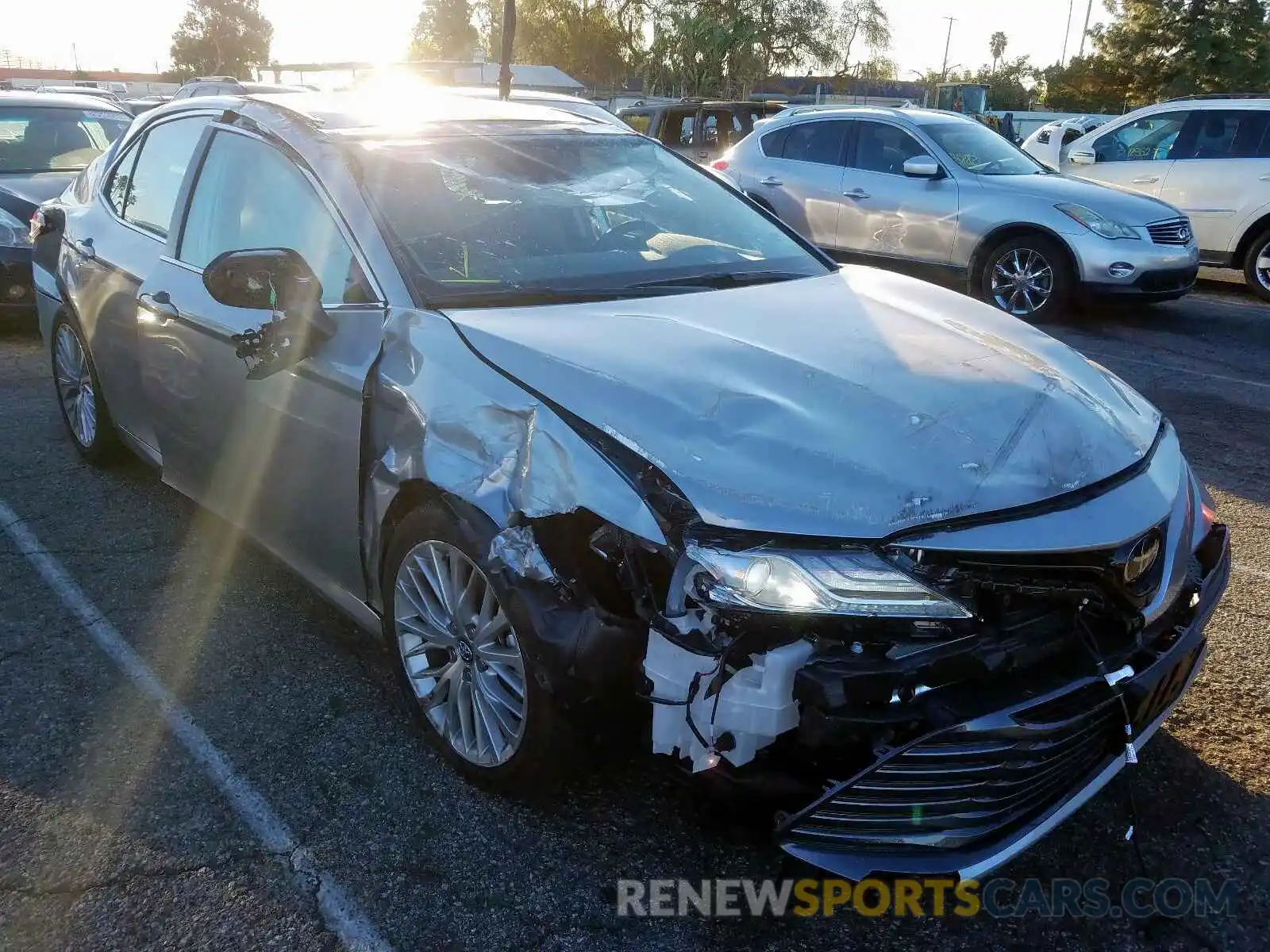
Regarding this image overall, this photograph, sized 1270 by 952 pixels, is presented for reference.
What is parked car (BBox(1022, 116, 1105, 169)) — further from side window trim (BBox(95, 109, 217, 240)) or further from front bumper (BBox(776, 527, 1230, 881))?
front bumper (BBox(776, 527, 1230, 881))

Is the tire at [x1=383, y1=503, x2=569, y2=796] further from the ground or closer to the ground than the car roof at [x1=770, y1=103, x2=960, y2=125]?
closer to the ground

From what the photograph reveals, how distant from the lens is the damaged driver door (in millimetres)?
3000

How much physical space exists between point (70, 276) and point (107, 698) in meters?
2.39

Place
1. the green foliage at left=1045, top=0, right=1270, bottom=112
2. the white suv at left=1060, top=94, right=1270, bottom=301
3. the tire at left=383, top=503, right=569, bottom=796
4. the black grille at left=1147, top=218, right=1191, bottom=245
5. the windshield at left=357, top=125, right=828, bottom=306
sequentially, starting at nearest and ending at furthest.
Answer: the tire at left=383, top=503, right=569, bottom=796 < the windshield at left=357, top=125, right=828, bottom=306 < the black grille at left=1147, top=218, right=1191, bottom=245 < the white suv at left=1060, top=94, right=1270, bottom=301 < the green foliage at left=1045, top=0, right=1270, bottom=112

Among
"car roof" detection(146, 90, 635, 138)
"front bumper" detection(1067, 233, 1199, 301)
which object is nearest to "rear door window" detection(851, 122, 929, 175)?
"front bumper" detection(1067, 233, 1199, 301)

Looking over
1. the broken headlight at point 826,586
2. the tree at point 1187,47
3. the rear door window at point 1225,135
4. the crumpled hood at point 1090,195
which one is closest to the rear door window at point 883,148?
the crumpled hood at point 1090,195

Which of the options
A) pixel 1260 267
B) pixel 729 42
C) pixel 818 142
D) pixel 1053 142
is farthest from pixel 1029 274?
pixel 729 42

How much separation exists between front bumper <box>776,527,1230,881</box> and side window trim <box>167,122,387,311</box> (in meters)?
1.76

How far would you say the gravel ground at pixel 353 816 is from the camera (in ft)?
7.75

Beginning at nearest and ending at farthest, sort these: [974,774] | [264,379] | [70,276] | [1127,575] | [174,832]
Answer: [974,774], [1127,575], [174,832], [264,379], [70,276]

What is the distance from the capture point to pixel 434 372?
8.84 ft

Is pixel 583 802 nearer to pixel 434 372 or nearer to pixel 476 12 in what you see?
pixel 434 372

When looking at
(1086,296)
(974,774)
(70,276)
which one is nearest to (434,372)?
(974,774)

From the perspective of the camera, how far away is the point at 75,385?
5.17 meters
